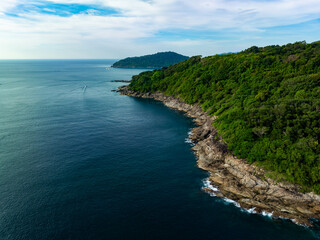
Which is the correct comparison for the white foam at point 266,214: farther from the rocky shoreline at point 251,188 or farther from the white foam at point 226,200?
the rocky shoreline at point 251,188

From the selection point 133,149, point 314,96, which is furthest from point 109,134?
point 314,96

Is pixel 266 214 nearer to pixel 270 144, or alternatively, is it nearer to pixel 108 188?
pixel 270 144

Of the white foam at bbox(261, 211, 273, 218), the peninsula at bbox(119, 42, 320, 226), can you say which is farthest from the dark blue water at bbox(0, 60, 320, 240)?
the peninsula at bbox(119, 42, 320, 226)

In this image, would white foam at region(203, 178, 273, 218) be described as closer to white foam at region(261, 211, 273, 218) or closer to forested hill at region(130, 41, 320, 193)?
white foam at region(261, 211, 273, 218)

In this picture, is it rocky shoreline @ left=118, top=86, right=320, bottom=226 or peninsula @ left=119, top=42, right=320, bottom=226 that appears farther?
peninsula @ left=119, top=42, right=320, bottom=226

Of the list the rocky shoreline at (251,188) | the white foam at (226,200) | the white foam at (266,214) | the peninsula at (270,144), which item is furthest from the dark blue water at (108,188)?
the peninsula at (270,144)

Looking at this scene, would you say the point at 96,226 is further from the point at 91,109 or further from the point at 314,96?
the point at 91,109

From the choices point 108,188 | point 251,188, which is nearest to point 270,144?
point 251,188
